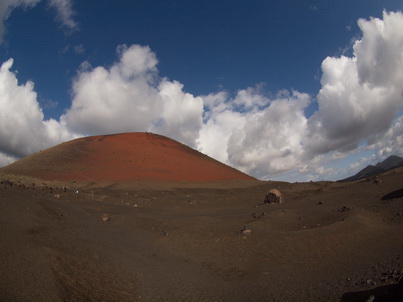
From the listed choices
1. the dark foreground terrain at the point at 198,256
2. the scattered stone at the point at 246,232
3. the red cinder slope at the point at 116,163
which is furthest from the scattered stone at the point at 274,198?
the red cinder slope at the point at 116,163

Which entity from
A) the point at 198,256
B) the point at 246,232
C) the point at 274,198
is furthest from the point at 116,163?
the point at 198,256

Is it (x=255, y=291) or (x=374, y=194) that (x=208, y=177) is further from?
(x=255, y=291)

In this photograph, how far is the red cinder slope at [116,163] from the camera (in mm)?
35344

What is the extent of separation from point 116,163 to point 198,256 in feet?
112

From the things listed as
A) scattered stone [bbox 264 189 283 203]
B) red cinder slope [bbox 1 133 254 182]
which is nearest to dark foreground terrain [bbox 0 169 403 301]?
scattered stone [bbox 264 189 283 203]

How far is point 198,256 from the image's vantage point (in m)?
8.84

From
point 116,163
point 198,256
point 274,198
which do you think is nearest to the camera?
point 198,256

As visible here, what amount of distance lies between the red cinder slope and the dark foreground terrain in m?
23.6

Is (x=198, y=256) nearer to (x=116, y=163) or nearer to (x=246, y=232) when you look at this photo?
(x=246, y=232)

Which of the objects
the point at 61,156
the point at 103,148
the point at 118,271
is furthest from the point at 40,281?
the point at 103,148

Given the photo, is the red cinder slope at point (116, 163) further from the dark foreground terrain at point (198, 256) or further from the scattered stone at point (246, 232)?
the scattered stone at point (246, 232)

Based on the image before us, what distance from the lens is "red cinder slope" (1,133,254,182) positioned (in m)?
35.3

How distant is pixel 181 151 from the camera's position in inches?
2178

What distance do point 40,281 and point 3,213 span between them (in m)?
4.86
